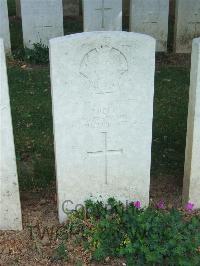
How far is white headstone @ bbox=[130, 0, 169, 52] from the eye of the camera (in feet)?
30.4

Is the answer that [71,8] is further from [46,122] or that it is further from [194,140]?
[194,140]

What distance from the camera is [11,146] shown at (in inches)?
152

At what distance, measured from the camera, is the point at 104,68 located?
3.78 metres

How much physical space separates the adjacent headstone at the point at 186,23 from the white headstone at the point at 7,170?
6.41 metres

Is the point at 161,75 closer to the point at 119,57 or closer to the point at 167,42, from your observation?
the point at 167,42

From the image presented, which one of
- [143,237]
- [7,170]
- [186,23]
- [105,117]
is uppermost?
[186,23]

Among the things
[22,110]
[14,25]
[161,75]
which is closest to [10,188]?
[22,110]

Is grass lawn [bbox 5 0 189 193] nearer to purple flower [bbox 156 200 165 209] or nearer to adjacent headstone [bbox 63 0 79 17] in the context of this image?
purple flower [bbox 156 200 165 209]

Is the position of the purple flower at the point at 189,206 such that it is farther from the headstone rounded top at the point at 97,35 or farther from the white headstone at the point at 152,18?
the white headstone at the point at 152,18

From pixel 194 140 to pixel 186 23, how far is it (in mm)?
5934

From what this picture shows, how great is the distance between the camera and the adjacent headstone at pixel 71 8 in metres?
12.8

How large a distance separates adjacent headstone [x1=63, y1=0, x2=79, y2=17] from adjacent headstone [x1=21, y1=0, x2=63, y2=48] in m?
3.58

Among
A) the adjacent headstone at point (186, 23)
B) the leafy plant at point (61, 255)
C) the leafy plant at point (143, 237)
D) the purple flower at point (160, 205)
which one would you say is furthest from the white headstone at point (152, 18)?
the leafy plant at point (61, 255)

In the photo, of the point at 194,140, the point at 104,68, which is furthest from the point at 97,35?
the point at 194,140
